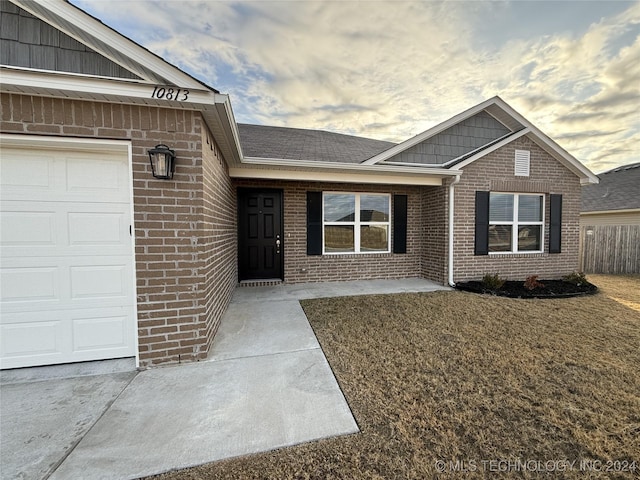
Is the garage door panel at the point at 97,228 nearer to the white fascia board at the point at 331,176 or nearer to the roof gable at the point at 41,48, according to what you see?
the roof gable at the point at 41,48

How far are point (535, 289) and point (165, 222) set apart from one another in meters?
7.64

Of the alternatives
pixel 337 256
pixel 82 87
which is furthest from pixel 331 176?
pixel 82 87

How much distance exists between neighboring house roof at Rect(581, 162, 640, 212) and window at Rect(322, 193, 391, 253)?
1216 centimetres

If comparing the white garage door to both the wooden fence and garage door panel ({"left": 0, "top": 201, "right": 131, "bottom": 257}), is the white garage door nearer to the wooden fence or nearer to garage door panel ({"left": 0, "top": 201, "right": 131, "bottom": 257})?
garage door panel ({"left": 0, "top": 201, "right": 131, "bottom": 257})

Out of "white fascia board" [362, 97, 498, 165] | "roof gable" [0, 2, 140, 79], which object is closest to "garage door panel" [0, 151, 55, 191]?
"roof gable" [0, 2, 140, 79]

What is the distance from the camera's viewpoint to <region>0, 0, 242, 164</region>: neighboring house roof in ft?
7.80

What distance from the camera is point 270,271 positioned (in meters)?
6.64

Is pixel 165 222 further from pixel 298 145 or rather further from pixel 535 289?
pixel 535 289

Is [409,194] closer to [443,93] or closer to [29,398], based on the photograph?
[443,93]

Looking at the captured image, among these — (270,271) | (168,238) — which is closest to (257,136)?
(270,271)

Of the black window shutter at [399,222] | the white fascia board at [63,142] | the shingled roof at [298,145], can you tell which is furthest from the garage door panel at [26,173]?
the black window shutter at [399,222]

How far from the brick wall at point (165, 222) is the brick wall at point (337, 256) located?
349cm

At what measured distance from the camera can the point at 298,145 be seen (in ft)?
23.1

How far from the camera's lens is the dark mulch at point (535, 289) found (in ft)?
18.3
